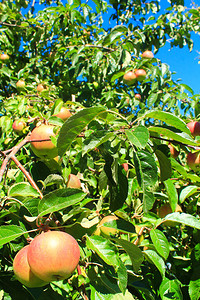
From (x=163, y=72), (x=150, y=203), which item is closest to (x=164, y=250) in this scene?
(x=150, y=203)

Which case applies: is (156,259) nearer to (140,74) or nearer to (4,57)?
(140,74)

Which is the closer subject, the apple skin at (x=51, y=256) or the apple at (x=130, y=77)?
the apple skin at (x=51, y=256)

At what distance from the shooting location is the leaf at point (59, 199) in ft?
2.68

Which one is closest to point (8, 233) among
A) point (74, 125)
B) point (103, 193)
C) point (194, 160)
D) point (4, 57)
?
point (74, 125)

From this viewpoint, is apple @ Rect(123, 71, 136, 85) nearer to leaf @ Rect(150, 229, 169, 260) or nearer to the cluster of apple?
leaf @ Rect(150, 229, 169, 260)

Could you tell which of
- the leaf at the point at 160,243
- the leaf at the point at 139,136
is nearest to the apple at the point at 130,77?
the leaf at the point at 160,243

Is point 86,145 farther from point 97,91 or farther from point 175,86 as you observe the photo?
point 97,91

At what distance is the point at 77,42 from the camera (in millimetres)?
3166

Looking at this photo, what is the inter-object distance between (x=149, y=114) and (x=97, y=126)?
1.07ft

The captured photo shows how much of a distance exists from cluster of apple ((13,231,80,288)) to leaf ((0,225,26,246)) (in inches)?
2.4

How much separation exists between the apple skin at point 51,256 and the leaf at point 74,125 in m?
0.27

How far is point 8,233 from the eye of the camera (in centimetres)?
79

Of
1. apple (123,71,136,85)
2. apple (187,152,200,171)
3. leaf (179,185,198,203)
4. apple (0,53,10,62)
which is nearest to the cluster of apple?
leaf (179,185,198,203)

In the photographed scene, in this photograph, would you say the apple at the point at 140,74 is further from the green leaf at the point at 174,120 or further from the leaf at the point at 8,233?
the leaf at the point at 8,233
